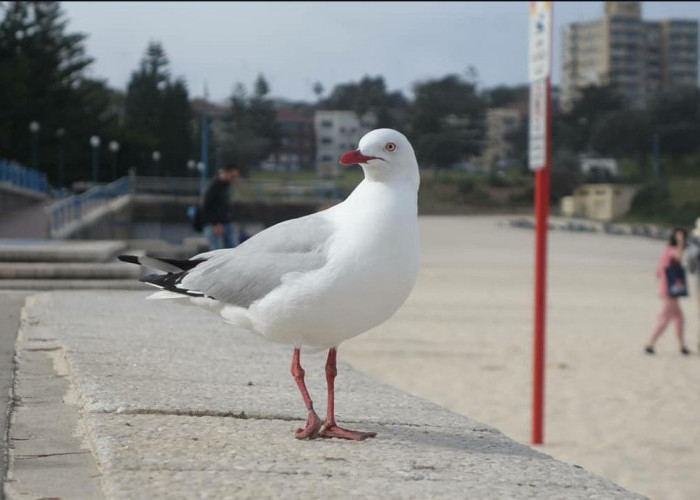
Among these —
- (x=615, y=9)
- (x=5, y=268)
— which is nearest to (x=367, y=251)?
(x=5, y=268)

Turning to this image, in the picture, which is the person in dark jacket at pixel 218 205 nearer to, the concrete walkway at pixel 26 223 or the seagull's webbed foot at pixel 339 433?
the seagull's webbed foot at pixel 339 433

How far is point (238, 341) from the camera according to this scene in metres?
6.10

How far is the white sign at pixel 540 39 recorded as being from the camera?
8039 mm

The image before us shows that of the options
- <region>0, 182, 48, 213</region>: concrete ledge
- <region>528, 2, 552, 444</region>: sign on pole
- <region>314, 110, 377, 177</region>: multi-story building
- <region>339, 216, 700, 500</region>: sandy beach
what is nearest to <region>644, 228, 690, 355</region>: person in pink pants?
<region>339, 216, 700, 500</region>: sandy beach

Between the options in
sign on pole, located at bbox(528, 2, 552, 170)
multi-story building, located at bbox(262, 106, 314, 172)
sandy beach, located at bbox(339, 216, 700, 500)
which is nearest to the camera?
sandy beach, located at bbox(339, 216, 700, 500)

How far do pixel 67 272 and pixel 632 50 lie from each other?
182198 millimetres

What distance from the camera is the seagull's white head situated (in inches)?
136

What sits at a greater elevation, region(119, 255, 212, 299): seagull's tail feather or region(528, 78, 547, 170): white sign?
region(528, 78, 547, 170): white sign

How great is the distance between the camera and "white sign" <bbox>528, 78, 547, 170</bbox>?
26.8ft

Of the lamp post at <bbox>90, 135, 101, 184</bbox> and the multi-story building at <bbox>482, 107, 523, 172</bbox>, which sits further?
the multi-story building at <bbox>482, 107, 523, 172</bbox>

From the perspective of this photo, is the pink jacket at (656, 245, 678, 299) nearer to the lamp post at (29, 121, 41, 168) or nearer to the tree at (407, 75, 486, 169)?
the lamp post at (29, 121, 41, 168)

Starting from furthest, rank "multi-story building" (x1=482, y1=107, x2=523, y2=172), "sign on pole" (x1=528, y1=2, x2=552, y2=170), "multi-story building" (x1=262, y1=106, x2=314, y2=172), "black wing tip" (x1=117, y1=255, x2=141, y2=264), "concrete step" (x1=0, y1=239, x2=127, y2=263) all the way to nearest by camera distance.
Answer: "multi-story building" (x1=262, y1=106, x2=314, y2=172) → "multi-story building" (x1=482, y1=107, x2=523, y2=172) → "concrete step" (x1=0, y1=239, x2=127, y2=263) → "sign on pole" (x1=528, y1=2, x2=552, y2=170) → "black wing tip" (x1=117, y1=255, x2=141, y2=264)

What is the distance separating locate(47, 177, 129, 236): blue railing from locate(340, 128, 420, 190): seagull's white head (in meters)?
24.3

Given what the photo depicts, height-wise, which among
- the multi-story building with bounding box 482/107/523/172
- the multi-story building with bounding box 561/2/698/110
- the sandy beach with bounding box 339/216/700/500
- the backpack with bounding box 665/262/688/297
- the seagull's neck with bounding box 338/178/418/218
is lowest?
the sandy beach with bounding box 339/216/700/500
